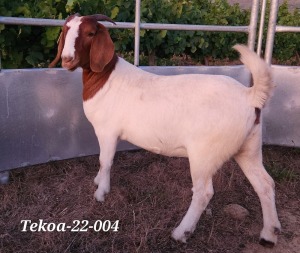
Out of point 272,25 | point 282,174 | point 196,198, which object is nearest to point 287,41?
point 272,25

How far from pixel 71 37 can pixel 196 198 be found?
1469 mm

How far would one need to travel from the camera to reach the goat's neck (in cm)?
300

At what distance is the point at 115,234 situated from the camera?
2.74m

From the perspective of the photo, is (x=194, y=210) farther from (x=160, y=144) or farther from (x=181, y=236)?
(x=160, y=144)

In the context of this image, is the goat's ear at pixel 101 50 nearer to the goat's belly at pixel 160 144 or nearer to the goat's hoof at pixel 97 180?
the goat's belly at pixel 160 144

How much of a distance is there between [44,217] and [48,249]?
16.8 inches

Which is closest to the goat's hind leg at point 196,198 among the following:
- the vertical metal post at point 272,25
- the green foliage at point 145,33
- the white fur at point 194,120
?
the white fur at point 194,120

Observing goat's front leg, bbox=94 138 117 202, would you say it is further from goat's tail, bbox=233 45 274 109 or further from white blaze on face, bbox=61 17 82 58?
goat's tail, bbox=233 45 274 109

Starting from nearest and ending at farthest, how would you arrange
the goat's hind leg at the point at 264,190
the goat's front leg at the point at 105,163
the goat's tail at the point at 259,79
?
the goat's tail at the point at 259,79 < the goat's hind leg at the point at 264,190 < the goat's front leg at the point at 105,163

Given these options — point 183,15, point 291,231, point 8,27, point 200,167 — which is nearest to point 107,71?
point 200,167

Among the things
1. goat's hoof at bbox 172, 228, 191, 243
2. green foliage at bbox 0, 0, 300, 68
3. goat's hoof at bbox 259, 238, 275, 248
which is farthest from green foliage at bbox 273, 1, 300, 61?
goat's hoof at bbox 172, 228, 191, 243

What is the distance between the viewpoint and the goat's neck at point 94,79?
2996 millimetres

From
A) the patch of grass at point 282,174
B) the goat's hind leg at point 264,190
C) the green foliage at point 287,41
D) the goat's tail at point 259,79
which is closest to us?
the goat's tail at point 259,79

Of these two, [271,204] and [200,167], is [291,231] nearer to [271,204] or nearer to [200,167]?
[271,204]
